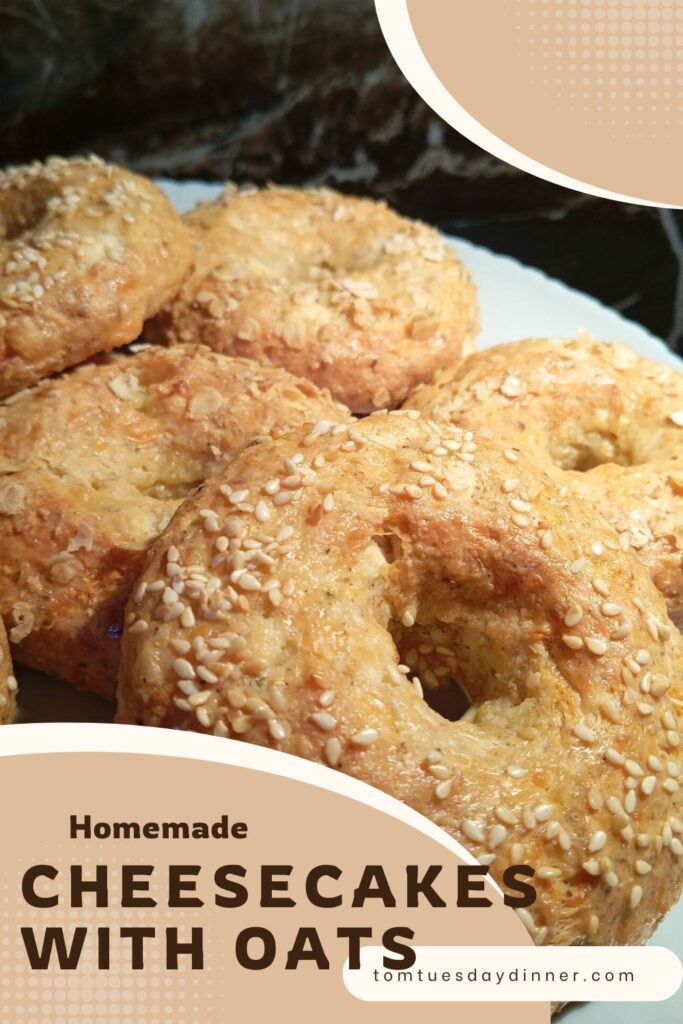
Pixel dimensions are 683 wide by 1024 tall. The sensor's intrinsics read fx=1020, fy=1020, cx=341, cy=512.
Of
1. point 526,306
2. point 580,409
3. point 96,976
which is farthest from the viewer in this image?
point 526,306

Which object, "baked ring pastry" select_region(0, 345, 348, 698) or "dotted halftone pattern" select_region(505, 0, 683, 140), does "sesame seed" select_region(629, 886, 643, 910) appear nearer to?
"baked ring pastry" select_region(0, 345, 348, 698)

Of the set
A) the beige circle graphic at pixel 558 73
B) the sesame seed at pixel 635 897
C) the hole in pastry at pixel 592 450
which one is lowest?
the sesame seed at pixel 635 897

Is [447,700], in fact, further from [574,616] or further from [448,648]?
[574,616]

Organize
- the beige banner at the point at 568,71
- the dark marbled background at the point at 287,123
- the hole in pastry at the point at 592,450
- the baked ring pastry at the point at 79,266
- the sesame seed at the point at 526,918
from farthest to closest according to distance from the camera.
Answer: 1. the dark marbled background at the point at 287,123
2. the hole in pastry at the point at 592,450
3. the baked ring pastry at the point at 79,266
4. the beige banner at the point at 568,71
5. the sesame seed at the point at 526,918

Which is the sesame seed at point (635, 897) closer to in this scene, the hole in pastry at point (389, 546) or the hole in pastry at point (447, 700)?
the hole in pastry at point (447, 700)

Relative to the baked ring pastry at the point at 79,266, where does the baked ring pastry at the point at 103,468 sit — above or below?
below

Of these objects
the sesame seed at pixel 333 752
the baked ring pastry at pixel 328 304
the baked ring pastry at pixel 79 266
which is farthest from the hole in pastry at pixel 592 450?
the sesame seed at pixel 333 752

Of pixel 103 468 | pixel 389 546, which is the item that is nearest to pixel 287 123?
pixel 103 468

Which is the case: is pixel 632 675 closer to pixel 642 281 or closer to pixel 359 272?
pixel 359 272
